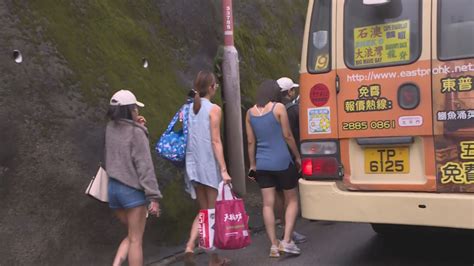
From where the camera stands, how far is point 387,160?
4.57 meters

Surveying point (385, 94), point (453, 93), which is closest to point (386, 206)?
point (385, 94)

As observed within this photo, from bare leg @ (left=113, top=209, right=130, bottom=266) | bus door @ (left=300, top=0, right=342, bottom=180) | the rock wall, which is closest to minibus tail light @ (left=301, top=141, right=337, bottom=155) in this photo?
bus door @ (left=300, top=0, right=342, bottom=180)

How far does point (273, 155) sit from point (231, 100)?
4.74 feet

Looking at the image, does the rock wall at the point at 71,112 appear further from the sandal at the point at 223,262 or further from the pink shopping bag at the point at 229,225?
the pink shopping bag at the point at 229,225

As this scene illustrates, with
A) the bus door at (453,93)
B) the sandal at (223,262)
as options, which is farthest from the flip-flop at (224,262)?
the bus door at (453,93)

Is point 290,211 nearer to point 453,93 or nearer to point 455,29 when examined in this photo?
point 453,93

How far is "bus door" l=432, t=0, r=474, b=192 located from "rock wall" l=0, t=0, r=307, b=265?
3074 millimetres

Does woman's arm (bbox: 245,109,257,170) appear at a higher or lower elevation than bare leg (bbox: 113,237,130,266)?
higher

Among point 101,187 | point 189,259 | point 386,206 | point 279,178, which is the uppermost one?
point 101,187

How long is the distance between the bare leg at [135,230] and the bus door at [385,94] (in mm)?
1687

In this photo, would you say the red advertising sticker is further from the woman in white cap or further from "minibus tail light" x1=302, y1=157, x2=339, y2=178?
the woman in white cap

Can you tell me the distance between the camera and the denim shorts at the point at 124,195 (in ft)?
14.5

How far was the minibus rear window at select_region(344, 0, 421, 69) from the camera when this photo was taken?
4516 mm

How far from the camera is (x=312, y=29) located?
4996 millimetres
